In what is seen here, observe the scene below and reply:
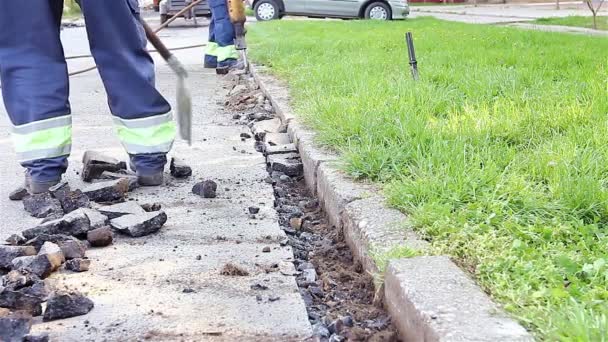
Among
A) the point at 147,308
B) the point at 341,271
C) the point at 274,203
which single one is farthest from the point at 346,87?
the point at 147,308

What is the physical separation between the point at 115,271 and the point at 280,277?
0.58 metres

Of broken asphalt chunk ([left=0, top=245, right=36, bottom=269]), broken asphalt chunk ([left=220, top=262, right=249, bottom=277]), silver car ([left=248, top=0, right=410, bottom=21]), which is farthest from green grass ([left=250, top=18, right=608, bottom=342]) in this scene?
silver car ([left=248, top=0, right=410, bottom=21])

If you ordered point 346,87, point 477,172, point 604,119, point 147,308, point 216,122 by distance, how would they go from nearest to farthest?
1. point 147,308
2. point 477,172
3. point 604,119
4. point 346,87
5. point 216,122

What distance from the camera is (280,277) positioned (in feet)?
8.09

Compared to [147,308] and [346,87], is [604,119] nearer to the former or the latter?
[346,87]

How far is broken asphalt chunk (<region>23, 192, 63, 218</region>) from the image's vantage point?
3170mm

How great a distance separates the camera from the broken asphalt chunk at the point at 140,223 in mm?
2928

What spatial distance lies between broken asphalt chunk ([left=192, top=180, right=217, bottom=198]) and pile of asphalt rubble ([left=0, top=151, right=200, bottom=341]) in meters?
0.27

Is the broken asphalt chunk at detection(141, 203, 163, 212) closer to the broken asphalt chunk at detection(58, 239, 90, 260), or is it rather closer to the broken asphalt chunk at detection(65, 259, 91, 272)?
the broken asphalt chunk at detection(58, 239, 90, 260)

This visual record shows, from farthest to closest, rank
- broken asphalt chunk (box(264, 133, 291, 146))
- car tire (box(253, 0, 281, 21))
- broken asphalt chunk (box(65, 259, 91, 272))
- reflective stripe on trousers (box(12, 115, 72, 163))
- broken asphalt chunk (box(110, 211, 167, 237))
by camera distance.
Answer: car tire (box(253, 0, 281, 21))
broken asphalt chunk (box(264, 133, 291, 146))
reflective stripe on trousers (box(12, 115, 72, 163))
broken asphalt chunk (box(110, 211, 167, 237))
broken asphalt chunk (box(65, 259, 91, 272))

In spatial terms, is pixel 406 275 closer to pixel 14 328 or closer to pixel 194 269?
pixel 194 269

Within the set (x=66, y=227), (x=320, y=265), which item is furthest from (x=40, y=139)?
(x=320, y=265)

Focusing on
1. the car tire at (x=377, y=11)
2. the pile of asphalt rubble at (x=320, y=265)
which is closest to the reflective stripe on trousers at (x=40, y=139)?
the pile of asphalt rubble at (x=320, y=265)

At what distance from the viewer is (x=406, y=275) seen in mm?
2033
